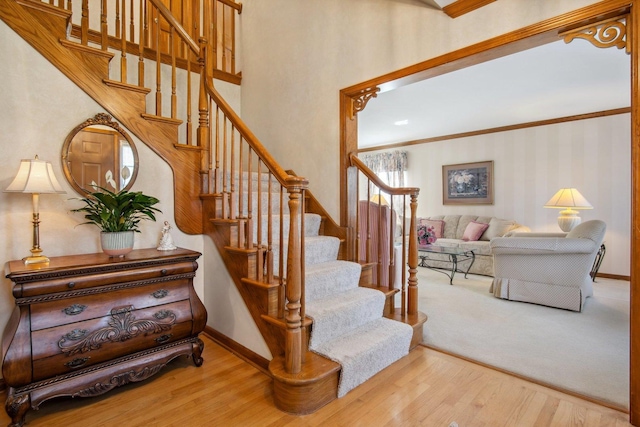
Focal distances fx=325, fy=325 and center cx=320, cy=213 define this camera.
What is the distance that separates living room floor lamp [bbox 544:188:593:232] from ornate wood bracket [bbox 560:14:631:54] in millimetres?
3729

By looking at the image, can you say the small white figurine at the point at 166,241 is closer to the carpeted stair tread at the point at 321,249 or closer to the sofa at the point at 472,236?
the carpeted stair tread at the point at 321,249

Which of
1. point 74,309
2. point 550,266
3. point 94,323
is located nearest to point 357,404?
point 94,323

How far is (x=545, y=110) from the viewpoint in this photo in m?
5.12

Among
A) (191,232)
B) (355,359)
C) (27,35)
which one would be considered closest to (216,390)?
(355,359)

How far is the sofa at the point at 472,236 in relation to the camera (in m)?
5.18

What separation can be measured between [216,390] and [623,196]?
20.2ft

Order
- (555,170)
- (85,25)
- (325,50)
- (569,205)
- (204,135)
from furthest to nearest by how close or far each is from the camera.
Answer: (555,170), (569,205), (325,50), (204,135), (85,25)

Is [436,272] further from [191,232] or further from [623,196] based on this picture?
[191,232]

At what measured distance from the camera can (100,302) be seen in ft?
6.07

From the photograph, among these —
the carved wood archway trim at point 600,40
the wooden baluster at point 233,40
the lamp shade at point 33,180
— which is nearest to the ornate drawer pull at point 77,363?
the lamp shade at point 33,180

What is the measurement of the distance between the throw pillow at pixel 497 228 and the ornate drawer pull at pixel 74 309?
5.88m

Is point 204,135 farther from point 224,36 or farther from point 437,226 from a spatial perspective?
point 437,226

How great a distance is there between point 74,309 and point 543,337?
342 cm

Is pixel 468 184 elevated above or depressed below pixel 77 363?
above
